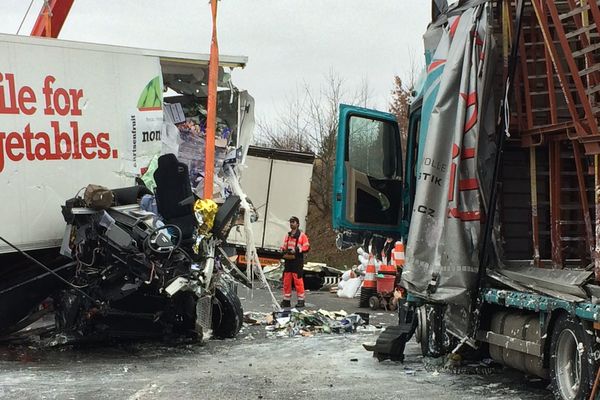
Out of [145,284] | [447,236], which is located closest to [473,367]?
[447,236]

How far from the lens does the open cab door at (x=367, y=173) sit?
9.61 m

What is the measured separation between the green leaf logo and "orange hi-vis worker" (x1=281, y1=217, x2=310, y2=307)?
20.9ft

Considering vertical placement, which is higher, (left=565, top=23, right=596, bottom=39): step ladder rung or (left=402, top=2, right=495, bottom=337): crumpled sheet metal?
(left=565, top=23, right=596, bottom=39): step ladder rung

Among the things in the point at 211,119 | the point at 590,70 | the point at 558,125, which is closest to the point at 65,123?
the point at 211,119

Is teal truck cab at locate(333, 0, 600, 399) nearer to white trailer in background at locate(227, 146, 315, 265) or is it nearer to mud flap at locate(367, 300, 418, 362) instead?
mud flap at locate(367, 300, 418, 362)

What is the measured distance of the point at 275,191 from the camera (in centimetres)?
2262

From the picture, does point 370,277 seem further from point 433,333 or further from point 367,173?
point 433,333

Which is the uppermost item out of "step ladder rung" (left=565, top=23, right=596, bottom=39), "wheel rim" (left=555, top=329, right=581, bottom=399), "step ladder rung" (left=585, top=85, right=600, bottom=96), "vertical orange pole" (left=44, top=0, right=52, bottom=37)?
"vertical orange pole" (left=44, top=0, right=52, bottom=37)

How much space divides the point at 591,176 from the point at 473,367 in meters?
2.62

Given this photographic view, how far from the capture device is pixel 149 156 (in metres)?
11.3

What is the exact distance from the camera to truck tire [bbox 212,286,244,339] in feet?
38.2

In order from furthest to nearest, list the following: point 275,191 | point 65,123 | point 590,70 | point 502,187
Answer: point 275,191, point 65,123, point 502,187, point 590,70

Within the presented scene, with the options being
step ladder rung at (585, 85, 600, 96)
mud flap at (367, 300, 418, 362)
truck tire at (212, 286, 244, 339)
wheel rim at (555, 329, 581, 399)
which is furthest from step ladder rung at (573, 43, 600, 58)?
truck tire at (212, 286, 244, 339)

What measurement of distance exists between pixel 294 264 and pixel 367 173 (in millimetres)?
Answer: 7516
